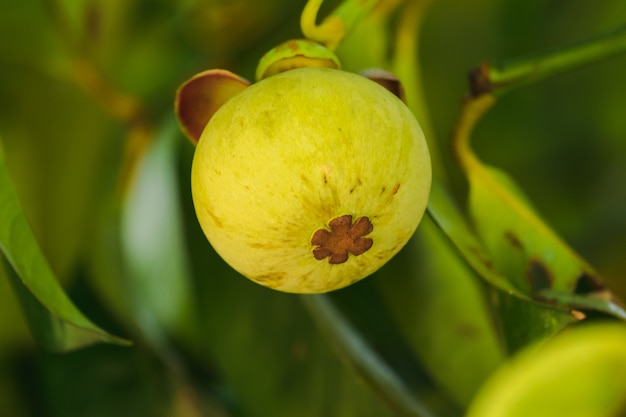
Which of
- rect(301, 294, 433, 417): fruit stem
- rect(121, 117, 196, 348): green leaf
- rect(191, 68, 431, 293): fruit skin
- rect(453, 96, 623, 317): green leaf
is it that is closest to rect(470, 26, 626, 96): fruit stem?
rect(453, 96, 623, 317): green leaf

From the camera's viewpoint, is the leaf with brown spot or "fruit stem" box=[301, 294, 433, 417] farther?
"fruit stem" box=[301, 294, 433, 417]

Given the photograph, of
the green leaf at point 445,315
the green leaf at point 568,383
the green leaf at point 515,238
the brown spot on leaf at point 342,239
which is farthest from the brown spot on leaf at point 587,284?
the green leaf at point 568,383

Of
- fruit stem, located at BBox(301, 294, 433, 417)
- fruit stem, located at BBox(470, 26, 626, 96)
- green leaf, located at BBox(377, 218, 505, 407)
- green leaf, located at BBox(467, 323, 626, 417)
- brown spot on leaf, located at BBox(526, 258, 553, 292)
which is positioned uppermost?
fruit stem, located at BBox(470, 26, 626, 96)

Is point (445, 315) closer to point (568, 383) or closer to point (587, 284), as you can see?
point (587, 284)

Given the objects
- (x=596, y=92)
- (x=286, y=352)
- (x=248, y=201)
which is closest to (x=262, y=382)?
(x=286, y=352)

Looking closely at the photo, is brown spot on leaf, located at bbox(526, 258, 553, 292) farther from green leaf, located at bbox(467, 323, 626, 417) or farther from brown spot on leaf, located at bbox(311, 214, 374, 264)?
green leaf, located at bbox(467, 323, 626, 417)
